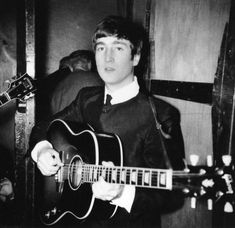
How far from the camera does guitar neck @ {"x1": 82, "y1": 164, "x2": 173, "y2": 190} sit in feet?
4.13

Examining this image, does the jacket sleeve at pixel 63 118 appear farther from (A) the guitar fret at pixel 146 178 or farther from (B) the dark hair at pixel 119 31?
(A) the guitar fret at pixel 146 178

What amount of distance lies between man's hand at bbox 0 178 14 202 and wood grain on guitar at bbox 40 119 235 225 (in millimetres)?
516

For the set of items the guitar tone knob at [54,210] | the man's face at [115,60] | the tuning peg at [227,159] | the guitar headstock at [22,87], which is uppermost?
the man's face at [115,60]

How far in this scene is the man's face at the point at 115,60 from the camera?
170 cm

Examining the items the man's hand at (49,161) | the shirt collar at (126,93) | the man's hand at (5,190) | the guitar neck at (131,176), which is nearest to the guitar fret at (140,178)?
the guitar neck at (131,176)

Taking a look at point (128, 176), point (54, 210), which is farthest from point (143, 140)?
point (54, 210)

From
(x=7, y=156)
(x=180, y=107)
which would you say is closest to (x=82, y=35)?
(x=7, y=156)

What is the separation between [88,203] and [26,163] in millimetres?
894

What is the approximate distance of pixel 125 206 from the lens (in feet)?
4.91

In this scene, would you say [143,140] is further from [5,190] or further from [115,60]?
[5,190]

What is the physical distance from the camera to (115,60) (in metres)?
1.70

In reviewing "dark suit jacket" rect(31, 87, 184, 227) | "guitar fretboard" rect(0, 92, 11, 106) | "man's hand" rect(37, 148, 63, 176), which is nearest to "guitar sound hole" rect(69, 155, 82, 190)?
"man's hand" rect(37, 148, 63, 176)

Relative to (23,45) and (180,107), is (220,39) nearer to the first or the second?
(180,107)

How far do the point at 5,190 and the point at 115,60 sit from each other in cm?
150
